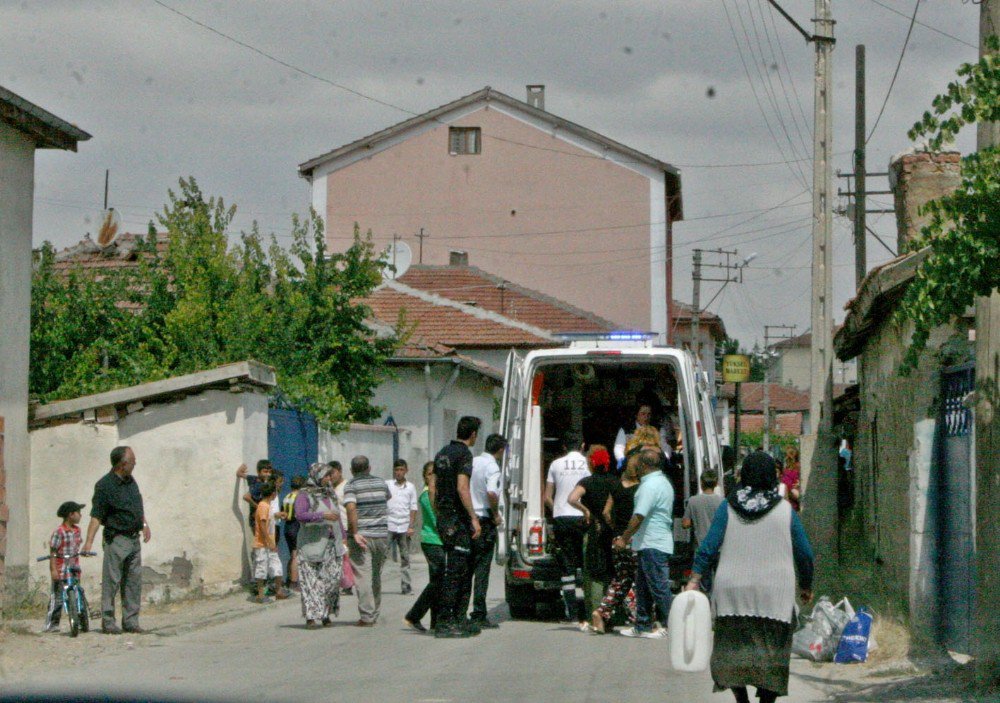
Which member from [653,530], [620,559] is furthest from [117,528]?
[653,530]

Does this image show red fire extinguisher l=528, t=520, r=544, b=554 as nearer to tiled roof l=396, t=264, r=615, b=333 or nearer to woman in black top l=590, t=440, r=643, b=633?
woman in black top l=590, t=440, r=643, b=633

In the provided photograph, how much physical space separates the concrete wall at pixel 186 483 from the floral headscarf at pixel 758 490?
10509 millimetres

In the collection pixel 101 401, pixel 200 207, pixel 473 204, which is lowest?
pixel 101 401

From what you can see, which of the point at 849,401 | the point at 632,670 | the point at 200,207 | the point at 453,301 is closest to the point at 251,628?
the point at 632,670

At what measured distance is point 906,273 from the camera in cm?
1182

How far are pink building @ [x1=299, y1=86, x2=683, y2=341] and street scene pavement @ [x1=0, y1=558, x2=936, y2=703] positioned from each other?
Answer: 1227 inches

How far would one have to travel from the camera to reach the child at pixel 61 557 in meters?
12.9

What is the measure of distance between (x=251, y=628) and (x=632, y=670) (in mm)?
4903

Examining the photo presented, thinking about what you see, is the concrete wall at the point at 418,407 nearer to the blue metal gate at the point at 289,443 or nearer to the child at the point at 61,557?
the blue metal gate at the point at 289,443

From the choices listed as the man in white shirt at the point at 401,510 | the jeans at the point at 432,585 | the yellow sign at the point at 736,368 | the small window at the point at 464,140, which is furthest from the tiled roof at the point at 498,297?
the jeans at the point at 432,585

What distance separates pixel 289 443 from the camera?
2000cm

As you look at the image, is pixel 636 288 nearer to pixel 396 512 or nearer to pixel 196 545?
pixel 396 512

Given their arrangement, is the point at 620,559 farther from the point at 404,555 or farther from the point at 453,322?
the point at 453,322

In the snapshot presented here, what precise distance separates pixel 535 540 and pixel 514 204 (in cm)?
3166
